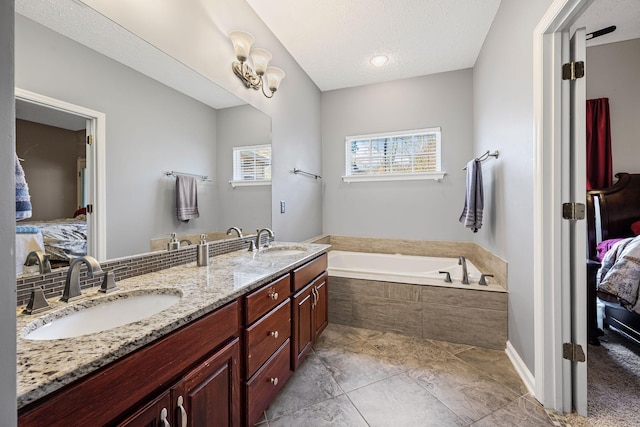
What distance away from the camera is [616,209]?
8.25 ft

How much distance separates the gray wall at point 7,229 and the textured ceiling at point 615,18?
10.7 ft

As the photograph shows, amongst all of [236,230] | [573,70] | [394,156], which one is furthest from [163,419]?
[394,156]

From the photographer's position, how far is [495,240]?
223 centimetres

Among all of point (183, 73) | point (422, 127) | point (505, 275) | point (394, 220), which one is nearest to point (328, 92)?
point (422, 127)

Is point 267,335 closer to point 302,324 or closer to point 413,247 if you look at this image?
point 302,324

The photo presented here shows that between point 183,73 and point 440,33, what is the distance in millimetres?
2166

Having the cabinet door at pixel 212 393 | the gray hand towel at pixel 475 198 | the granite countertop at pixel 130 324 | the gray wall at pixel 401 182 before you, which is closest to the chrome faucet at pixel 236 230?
the granite countertop at pixel 130 324

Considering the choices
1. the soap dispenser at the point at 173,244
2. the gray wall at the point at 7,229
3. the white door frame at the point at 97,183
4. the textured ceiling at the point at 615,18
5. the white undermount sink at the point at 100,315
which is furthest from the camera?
the textured ceiling at the point at 615,18

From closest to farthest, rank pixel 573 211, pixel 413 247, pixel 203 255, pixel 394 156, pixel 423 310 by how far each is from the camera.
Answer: pixel 573 211 < pixel 203 255 < pixel 423 310 < pixel 413 247 < pixel 394 156

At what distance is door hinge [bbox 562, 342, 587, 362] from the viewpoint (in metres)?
1.37

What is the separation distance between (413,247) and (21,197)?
10.3 ft

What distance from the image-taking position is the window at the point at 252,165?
6.39ft

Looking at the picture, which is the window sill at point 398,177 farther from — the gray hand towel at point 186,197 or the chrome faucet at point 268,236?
the gray hand towel at point 186,197

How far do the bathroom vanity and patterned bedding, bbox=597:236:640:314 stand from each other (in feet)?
6.73
